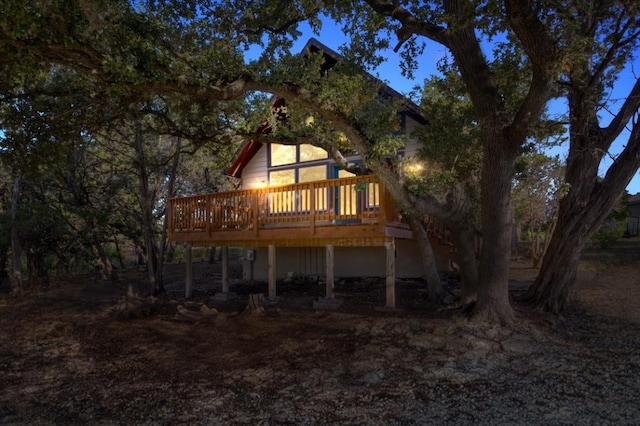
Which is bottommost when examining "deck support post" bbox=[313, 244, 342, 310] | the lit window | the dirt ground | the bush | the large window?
the dirt ground

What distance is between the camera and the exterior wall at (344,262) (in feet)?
46.9

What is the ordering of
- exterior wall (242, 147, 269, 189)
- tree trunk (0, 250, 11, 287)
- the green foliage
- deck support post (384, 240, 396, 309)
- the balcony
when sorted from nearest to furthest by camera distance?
deck support post (384, 240, 396, 309) < the balcony < exterior wall (242, 147, 269, 189) < tree trunk (0, 250, 11, 287) < the green foliage

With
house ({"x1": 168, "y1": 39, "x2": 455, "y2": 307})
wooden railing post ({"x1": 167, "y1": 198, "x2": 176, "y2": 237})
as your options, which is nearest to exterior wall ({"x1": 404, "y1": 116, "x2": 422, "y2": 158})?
house ({"x1": 168, "y1": 39, "x2": 455, "y2": 307})

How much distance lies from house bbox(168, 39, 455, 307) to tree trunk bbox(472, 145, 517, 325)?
2.29 metres

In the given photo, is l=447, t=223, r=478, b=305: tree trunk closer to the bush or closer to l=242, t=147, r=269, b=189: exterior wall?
l=242, t=147, r=269, b=189: exterior wall

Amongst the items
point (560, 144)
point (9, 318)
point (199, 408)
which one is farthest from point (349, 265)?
point (199, 408)

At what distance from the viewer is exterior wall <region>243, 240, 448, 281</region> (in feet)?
46.9

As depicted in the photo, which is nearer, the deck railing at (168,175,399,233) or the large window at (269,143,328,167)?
the deck railing at (168,175,399,233)

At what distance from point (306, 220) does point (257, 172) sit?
5.81m

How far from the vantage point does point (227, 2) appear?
8.45 metres

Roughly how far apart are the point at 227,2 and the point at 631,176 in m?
8.07

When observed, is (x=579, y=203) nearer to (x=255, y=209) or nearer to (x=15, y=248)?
(x=255, y=209)

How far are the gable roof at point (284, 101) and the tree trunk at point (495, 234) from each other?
3287 mm

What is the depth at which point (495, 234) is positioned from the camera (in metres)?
7.66
